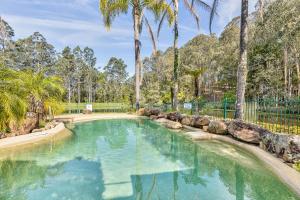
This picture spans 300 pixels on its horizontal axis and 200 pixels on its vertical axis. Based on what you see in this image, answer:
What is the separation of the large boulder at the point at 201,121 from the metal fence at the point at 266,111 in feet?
3.62

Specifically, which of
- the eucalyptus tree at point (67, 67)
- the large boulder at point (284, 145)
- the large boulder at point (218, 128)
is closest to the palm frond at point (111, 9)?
the large boulder at point (218, 128)

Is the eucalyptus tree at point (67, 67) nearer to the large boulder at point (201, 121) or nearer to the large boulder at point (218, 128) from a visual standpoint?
the large boulder at point (201, 121)

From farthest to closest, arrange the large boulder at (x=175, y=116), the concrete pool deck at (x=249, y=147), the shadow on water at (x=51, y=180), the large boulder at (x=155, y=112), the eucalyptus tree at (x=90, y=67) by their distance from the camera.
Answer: the eucalyptus tree at (x=90, y=67)
the large boulder at (x=155, y=112)
the large boulder at (x=175, y=116)
the concrete pool deck at (x=249, y=147)
the shadow on water at (x=51, y=180)

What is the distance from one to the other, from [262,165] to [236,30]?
2770 centimetres

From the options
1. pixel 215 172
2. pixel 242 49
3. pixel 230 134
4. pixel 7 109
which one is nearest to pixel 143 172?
pixel 215 172

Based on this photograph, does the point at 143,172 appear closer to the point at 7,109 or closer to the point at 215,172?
the point at 215,172

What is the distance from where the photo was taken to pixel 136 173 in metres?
5.77

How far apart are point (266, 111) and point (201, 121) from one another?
3.38 m

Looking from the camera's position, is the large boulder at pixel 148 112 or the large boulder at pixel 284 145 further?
the large boulder at pixel 148 112

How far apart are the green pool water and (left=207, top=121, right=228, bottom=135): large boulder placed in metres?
0.99

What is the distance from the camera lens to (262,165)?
19.9 ft

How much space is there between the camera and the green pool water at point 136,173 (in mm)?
4562

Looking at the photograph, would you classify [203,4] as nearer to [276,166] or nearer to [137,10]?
[137,10]

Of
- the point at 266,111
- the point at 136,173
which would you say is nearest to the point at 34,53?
the point at 266,111
